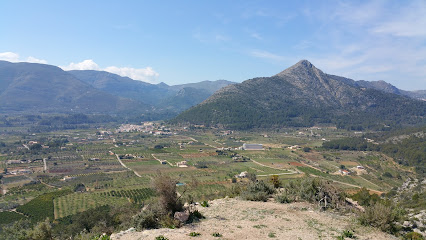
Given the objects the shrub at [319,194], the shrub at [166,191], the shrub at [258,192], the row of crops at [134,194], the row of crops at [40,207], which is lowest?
the row of crops at [40,207]

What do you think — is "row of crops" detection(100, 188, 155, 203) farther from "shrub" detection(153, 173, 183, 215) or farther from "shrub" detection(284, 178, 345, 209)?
"shrub" detection(153, 173, 183, 215)

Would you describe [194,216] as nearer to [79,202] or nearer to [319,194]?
[319,194]

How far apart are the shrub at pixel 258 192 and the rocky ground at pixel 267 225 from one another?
1897 millimetres

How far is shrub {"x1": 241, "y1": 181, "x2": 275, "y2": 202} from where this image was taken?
18562 millimetres

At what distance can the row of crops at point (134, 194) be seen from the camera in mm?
41219

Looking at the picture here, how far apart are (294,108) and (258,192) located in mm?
162358

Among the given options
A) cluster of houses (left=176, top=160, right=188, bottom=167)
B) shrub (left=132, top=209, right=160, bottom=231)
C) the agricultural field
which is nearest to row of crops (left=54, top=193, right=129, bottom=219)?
the agricultural field

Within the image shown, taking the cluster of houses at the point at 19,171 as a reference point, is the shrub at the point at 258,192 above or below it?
above

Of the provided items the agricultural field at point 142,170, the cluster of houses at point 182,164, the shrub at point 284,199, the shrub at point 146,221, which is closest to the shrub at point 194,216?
the shrub at point 146,221

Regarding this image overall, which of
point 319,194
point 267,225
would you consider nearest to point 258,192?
point 319,194

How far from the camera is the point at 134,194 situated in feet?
142

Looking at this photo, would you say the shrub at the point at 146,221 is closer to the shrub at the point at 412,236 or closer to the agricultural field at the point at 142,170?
the agricultural field at the point at 142,170

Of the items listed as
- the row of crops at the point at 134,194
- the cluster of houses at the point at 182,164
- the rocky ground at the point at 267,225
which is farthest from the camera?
the cluster of houses at the point at 182,164

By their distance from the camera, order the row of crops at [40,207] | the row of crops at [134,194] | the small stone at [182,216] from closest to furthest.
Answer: the small stone at [182,216] → the row of crops at [40,207] → the row of crops at [134,194]
